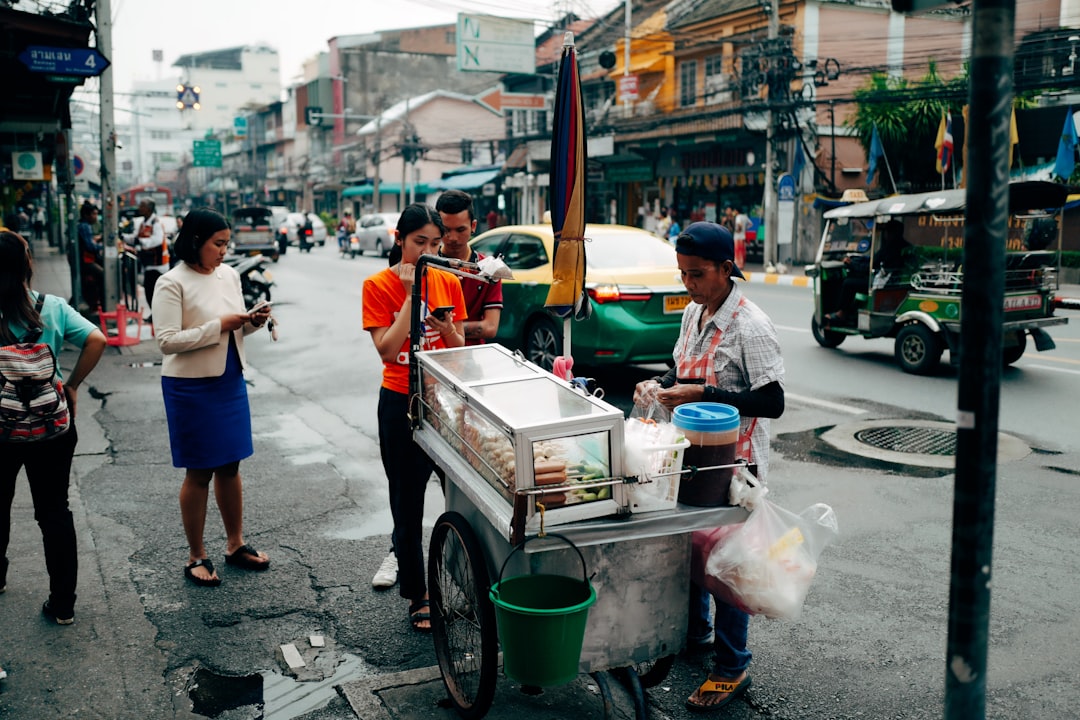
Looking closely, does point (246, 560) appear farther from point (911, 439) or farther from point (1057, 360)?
point (1057, 360)

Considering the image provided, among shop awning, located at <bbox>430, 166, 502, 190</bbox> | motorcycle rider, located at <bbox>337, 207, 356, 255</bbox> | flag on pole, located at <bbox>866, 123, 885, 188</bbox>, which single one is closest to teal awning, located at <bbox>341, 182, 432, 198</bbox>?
shop awning, located at <bbox>430, 166, 502, 190</bbox>

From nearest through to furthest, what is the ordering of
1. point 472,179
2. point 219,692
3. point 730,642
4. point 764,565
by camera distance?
1. point 764,565
2. point 730,642
3. point 219,692
4. point 472,179

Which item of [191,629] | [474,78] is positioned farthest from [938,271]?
[474,78]

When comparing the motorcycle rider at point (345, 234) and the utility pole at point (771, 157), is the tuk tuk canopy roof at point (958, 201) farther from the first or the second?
the motorcycle rider at point (345, 234)

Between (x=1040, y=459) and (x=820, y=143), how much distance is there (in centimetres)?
2277

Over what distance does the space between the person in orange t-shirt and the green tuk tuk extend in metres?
6.42

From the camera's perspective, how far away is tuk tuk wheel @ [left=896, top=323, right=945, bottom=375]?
32.0 ft

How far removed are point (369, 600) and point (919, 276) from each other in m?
7.77

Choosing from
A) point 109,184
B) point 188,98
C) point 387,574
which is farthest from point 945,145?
point 188,98

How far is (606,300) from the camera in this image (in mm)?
8781

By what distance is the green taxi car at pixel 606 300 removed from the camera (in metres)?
8.77

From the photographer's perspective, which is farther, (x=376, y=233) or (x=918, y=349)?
(x=376, y=233)

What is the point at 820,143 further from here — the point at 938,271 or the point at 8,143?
the point at 8,143

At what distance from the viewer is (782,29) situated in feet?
85.1
